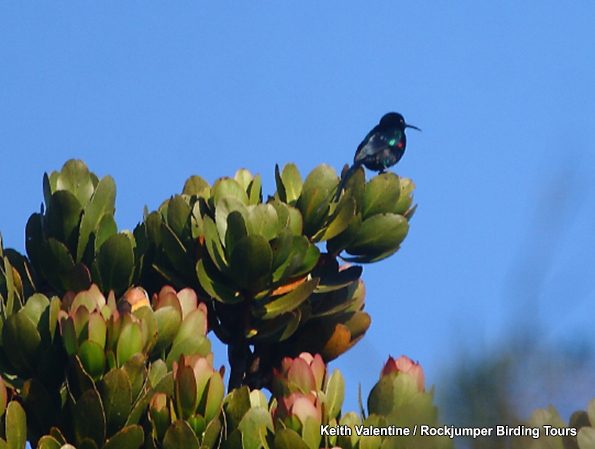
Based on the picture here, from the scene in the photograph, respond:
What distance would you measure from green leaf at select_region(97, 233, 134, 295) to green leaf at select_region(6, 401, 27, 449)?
2.43 feet

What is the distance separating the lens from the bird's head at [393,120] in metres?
8.80

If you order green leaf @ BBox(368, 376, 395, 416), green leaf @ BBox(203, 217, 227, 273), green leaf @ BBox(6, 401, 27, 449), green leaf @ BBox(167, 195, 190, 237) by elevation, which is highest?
green leaf @ BBox(167, 195, 190, 237)

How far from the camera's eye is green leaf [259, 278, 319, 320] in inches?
168

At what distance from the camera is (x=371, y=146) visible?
8.13 meters

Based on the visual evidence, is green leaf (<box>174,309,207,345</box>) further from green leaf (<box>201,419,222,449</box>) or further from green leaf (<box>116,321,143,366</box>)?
green leaf (<box>201,419,222,449</box>)

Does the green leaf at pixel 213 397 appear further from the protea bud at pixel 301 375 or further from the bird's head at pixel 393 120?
the bird's head at pixel 393 120

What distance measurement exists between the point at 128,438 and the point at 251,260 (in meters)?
0.85

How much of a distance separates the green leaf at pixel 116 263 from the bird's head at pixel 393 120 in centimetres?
452

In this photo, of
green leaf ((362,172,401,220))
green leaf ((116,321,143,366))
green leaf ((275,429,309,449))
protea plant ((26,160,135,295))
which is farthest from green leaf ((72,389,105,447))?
green leaf ((362,172,401,220))

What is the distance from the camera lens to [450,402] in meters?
2.07

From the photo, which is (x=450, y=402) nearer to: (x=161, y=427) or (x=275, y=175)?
(x=161, y=427)

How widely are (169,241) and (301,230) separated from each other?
49 centimetres

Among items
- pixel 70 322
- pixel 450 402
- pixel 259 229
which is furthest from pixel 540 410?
pixel 259 229

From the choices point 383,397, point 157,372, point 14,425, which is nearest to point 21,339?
point 14,425
